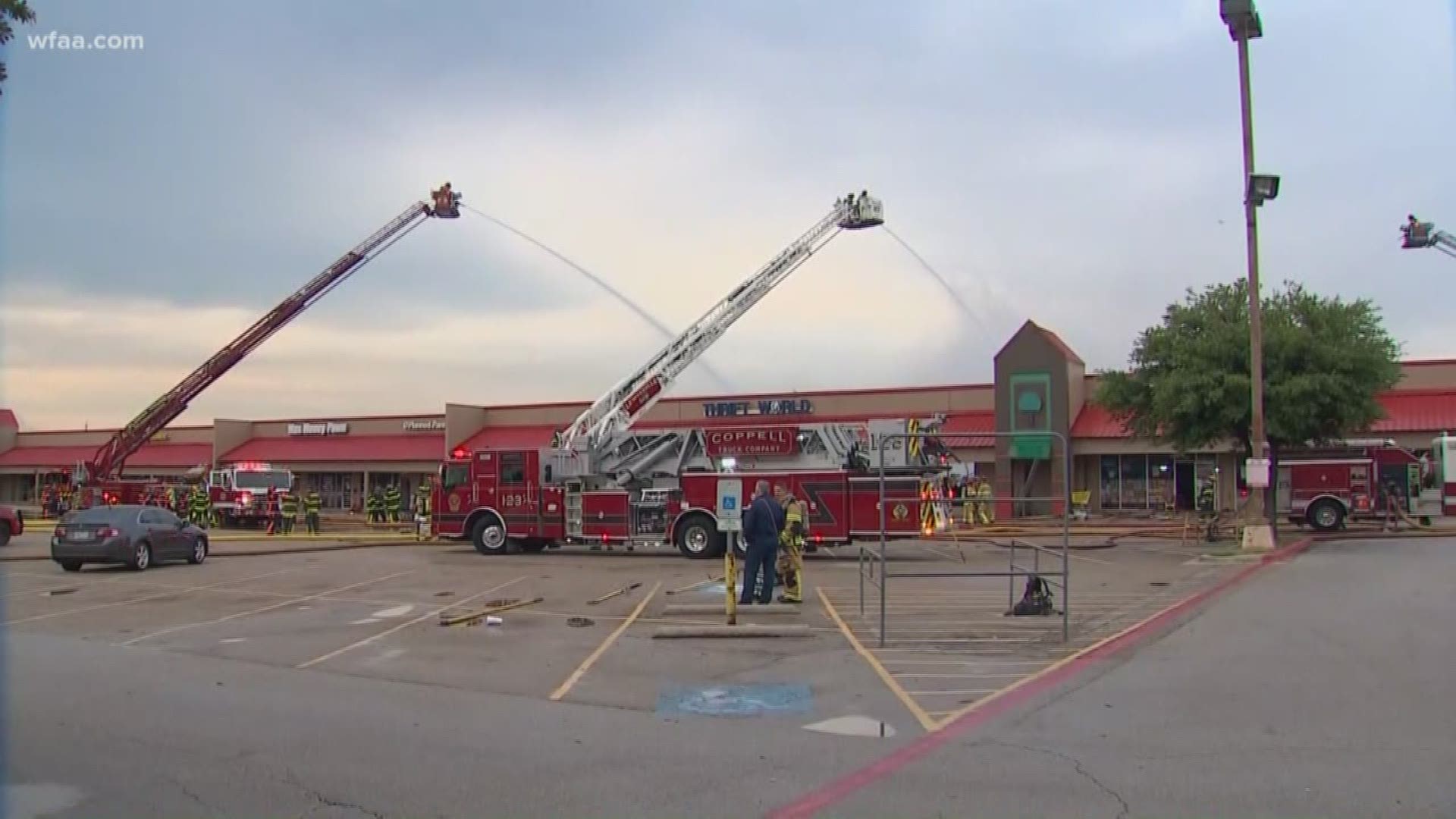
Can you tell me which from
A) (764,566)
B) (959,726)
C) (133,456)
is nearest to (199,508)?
(133,456)

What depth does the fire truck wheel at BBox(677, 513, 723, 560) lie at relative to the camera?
2452 centimetres

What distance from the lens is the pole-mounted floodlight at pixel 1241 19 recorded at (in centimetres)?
2133

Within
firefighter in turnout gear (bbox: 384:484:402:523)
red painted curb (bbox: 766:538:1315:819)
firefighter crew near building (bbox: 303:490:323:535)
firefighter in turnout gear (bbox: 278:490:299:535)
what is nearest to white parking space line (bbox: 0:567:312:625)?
red painted curb (bbox: 766:538:1315:819)

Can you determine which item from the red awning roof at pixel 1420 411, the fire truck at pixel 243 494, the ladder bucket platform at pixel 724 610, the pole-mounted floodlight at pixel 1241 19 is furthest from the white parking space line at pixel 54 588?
the red awning roof at pixel 1420 411

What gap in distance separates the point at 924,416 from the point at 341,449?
100.0 ft

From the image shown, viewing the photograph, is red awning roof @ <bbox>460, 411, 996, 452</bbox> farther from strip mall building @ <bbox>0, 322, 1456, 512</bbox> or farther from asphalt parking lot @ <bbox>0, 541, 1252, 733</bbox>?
asphalt parking lot @ <bbox>0, 541, 1252, 733</bbox>

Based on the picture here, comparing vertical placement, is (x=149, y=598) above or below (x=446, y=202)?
below

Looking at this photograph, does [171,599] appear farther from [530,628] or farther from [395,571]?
[530,628]

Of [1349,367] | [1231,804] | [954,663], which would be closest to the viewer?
[1231,804]

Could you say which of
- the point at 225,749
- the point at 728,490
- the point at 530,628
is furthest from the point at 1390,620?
the point at 225,749

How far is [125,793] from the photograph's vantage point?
638cm

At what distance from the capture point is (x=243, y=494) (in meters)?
40.7

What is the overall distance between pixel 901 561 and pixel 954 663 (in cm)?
1263

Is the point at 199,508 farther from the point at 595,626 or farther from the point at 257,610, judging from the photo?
the point at 595,626
